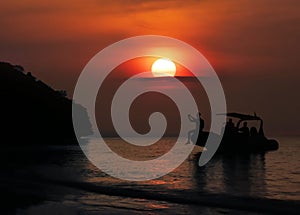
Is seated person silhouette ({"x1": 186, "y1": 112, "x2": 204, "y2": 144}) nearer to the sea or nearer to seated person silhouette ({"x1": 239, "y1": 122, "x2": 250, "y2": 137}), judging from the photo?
seated person silhouette ({"x1": 239, "y1": 122, "x2": 250, "y2": 137})

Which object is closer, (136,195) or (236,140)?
(136,195)

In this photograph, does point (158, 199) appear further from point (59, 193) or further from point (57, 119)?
point (57, 119)

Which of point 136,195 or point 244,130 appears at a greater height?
point 244,130

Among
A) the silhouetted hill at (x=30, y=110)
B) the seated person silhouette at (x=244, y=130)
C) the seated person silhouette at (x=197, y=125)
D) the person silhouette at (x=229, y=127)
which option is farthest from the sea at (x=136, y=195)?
the silhouetted hill at (x=30, y=110)

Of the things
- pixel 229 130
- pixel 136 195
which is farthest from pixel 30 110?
pixel 136 195

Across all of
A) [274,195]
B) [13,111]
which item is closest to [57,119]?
[13,111]

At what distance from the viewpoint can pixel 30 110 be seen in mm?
121375

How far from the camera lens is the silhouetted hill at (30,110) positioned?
4424 inches

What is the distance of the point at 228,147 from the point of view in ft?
226

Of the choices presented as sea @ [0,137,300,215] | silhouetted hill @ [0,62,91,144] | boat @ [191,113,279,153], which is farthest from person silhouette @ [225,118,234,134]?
silhouetted hill @ [0,62,91,144]

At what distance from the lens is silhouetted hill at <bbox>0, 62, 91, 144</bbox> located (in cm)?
11238

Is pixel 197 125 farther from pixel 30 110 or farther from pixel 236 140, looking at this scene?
pixel 30 110

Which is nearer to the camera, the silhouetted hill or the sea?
the sea

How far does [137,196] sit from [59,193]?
4018 millimetres
